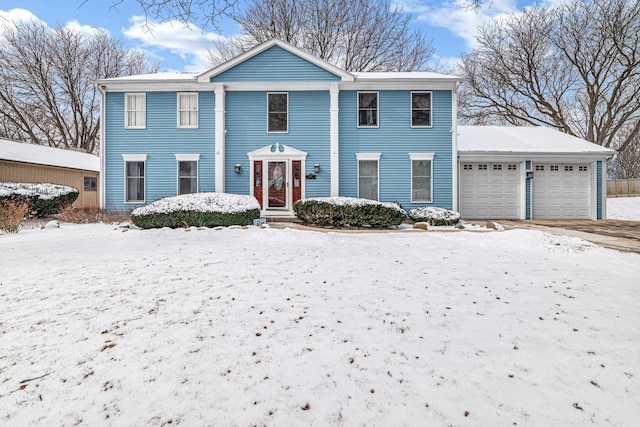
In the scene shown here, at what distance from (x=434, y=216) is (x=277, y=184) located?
18.3ft

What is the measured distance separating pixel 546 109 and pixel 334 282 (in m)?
26.7

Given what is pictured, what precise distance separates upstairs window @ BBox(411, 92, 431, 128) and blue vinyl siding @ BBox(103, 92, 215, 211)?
24.2 feet

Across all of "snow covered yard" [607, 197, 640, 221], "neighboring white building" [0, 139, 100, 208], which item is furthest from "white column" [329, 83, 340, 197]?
"snow covered yard" [607, 197, 640, 221]

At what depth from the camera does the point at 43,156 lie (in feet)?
57.9

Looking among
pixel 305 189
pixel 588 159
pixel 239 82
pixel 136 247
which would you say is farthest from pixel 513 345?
pixel 588 159

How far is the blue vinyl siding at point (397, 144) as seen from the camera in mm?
12539

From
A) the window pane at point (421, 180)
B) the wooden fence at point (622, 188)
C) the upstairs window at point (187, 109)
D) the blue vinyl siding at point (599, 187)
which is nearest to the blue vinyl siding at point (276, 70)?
the upstairs window at point (187, 109)

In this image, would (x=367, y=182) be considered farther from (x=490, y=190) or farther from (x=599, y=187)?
(x=599, y=187)

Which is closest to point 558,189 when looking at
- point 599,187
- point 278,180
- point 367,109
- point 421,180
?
point 599,187

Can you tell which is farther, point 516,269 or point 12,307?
point 516,269

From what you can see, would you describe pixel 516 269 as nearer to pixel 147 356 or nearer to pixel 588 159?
pixel 147 356

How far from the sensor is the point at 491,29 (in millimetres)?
22531

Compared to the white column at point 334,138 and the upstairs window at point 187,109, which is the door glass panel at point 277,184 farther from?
the upstairs window at point 187,109

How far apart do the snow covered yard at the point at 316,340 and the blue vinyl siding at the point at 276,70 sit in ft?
27.9
